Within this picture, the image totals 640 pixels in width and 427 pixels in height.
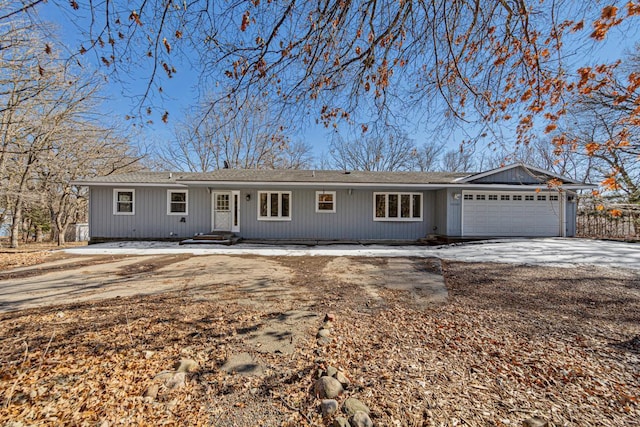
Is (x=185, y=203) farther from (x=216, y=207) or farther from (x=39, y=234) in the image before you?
(x=39, y=234)

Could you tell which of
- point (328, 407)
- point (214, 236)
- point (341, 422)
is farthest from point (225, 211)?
point (341, 422)

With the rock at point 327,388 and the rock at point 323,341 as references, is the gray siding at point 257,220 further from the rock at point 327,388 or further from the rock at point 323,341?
the rock at point 327,388

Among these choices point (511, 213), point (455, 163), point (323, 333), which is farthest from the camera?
point (455, 163)

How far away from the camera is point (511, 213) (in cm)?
1123

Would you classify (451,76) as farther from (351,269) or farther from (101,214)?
(101,214)

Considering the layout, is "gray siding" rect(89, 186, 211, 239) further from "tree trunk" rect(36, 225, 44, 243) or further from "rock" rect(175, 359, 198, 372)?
"tree trunk" rect(36, 225, 44, 243)

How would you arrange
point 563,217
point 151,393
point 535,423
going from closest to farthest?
1. point 535,423
2. point 151,393
3. point 563,217

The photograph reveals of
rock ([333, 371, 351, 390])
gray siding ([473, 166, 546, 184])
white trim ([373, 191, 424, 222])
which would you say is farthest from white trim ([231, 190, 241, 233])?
gray siding ([473, 166, 546, 184])

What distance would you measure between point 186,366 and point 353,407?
1.49 meters

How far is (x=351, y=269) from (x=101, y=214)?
11544 mm

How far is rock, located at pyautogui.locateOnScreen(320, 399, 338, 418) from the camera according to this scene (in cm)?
180

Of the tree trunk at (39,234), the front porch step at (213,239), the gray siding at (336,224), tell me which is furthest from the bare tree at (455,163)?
the tree trunk at (39,234)

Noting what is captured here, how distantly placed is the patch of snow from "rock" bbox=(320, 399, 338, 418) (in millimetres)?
6910

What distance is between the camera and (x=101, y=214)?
1133 centimetres
